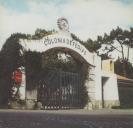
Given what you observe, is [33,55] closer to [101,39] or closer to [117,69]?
[101,39]

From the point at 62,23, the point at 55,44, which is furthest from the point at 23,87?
the point at 62,23

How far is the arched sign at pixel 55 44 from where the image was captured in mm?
18719

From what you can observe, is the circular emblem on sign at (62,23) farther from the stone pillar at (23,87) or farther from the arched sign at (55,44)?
the stone pillar at (23,87)

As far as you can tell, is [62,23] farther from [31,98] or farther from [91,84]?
[31,98]

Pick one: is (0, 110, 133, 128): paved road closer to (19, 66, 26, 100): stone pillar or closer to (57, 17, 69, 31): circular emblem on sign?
(19, 66, 26, 100): stone pillar

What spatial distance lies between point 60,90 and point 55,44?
236 cm

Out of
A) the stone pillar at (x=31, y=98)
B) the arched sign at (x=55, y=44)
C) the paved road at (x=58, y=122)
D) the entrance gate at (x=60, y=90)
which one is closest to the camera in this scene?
the paved road at (x=58, y=122)

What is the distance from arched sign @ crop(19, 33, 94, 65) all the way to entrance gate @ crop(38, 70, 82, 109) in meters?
1.19

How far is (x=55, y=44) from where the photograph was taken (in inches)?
779

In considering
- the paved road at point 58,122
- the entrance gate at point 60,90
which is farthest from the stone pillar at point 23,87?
the paved road at point 58,122

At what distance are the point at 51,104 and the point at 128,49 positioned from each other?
50.8ft

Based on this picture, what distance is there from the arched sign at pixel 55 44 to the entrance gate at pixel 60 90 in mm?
1194

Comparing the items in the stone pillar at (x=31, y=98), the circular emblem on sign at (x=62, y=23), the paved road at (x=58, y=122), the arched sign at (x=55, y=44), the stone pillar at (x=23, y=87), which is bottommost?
the paved road at (x=58, y=122)

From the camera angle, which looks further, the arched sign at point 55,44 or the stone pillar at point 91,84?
the stone pillar at point 91,84
